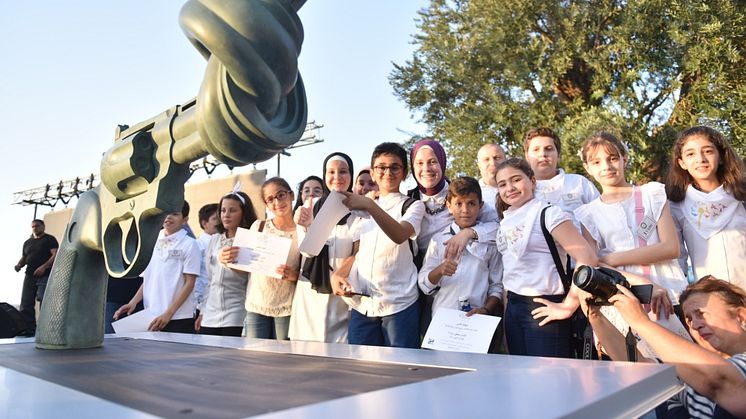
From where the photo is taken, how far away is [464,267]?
319 cm

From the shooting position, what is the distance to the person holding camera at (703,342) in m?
1.60

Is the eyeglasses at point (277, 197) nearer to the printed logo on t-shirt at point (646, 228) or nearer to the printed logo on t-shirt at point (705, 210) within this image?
the printed logo on t-shirt at point (646, 228)

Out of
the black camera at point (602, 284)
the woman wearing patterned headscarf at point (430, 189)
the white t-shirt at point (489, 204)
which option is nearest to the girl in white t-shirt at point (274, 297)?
the woman wearing patterned headscarf at point (430, 189)

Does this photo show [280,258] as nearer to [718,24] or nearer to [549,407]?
[549,407]

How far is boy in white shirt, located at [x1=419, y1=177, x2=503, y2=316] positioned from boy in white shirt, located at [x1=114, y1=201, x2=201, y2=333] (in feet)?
6.39

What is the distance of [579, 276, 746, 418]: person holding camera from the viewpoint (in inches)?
63.1

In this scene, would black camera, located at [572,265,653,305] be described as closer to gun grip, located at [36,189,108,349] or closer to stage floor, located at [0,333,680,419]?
stage floor, located at [0,333,680,419]

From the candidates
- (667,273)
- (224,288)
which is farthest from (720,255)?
(224,288)

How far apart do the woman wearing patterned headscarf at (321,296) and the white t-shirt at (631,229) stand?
1.40 metres

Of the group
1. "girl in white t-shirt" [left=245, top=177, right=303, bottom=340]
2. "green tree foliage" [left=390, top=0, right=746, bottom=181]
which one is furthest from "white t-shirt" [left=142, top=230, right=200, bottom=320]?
"green tree foliage" [left=390, top=0, right=746, bottom=181]

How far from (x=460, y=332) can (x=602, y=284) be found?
1025 mm

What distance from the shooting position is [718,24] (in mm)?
9359

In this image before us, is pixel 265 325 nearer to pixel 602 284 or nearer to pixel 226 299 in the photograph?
pixel 226 299

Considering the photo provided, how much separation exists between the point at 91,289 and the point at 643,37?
10.9 m
